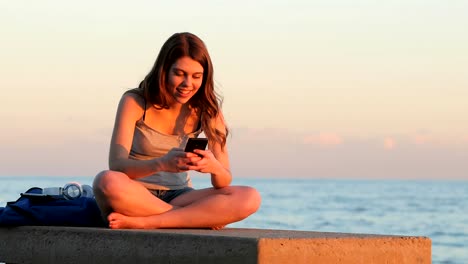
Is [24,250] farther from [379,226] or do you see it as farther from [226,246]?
[379,226]

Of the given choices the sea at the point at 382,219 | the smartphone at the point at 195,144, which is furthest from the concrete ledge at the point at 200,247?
the sea at the point at 382,219

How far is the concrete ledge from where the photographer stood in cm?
470

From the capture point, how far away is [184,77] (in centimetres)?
558

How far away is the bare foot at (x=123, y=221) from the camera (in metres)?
5.27

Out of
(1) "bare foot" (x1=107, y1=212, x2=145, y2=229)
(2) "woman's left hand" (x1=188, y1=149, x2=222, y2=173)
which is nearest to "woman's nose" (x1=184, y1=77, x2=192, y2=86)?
(2) "woman's left hand" (x1=188, y1=149, x2=222, y2=173)

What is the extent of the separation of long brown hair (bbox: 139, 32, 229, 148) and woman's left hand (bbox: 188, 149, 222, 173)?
41cm

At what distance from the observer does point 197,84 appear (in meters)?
5.60

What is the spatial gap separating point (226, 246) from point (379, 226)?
26.6 meters

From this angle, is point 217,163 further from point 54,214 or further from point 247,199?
point 54,214

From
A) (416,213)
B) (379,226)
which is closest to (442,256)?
(379,226)

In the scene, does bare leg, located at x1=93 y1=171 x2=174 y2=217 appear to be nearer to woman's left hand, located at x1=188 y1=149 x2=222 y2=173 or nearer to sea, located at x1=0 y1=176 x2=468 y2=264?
woman's left hand, located at x1=188 y1=149 x2=222 y2=173

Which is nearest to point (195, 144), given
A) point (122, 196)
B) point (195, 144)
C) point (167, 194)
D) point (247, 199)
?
point (195, 144)

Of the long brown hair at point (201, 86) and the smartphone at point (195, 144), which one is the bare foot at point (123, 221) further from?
the long brown hair at point (201, 86)

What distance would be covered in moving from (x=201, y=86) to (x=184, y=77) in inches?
8.8
